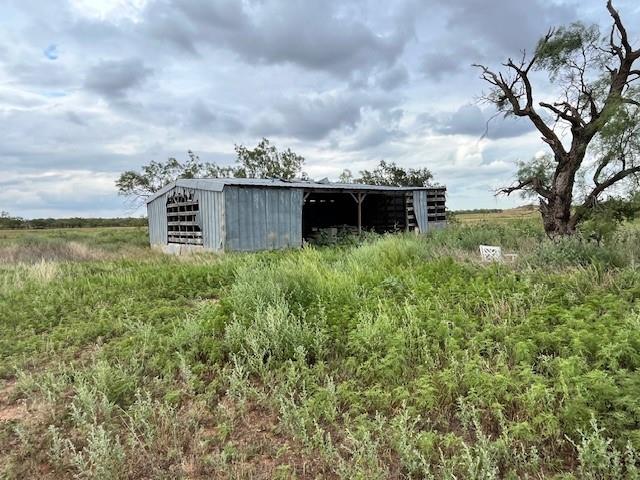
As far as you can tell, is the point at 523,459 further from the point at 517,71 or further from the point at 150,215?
the point at 150,215

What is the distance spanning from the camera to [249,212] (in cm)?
1384

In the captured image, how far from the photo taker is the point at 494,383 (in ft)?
9.89

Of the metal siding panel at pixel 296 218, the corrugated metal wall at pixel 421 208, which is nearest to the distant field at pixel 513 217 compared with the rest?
the corrugated metal wall at pixel 421 208

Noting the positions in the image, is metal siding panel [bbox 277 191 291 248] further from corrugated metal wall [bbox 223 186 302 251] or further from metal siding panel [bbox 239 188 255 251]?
metal siding panel [bbox 239 188 255 251]

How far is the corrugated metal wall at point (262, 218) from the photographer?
13.5 metres

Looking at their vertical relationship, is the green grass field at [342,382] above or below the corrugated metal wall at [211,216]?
below

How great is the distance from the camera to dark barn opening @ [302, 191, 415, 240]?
746 inches

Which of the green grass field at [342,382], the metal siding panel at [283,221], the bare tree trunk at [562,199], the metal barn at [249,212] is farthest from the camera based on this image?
the metal siding panel at [283,221]

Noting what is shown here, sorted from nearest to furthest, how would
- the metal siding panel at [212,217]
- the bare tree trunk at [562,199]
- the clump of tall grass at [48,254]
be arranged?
the bare tree trunk at [562,199] < the metal siding panel at [212,217] < the clump of tall grass at [48,254]

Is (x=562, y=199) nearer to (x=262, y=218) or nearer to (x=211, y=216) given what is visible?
(x=262, y=218)

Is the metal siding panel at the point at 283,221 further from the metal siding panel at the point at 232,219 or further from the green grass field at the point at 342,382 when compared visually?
the green grass field at the point at 342,382

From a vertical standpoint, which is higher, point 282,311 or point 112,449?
point 282,311

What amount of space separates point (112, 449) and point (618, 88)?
11.8 meters

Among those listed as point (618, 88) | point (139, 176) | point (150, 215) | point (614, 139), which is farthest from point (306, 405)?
point (139, 176)
